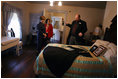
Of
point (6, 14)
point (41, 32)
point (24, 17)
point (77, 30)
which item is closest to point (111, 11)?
point (77, 30)

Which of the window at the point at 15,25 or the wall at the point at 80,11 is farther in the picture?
the wall at the point at 80,11

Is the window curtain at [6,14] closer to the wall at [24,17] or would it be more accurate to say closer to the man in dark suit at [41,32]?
the wall at [24,17]

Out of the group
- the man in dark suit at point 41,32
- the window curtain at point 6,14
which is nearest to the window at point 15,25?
the window curtain at point 6,14

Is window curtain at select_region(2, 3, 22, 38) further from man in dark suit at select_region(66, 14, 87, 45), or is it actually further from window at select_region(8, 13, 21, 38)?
man in dark suit at select_region(66, 14, 87, 45)

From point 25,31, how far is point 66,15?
7.40 ft

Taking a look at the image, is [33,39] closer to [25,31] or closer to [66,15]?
[25,31]

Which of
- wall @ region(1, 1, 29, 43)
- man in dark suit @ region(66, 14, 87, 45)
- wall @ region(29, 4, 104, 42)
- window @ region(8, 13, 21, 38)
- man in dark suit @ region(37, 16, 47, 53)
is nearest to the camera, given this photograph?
man in dark suit @ region(37, 16, 47, 53)

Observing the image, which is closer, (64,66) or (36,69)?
(64,66)

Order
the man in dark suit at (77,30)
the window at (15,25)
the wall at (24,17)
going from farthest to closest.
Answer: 1. the wall at (24,17)
2. the window at (15,25)
3. the man in dark suit at (77,30)

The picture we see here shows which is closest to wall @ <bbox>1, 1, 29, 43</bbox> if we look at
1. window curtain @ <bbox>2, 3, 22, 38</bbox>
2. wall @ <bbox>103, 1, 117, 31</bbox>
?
window curtain @ <bbox>2, 3, 22, 38</bbox>

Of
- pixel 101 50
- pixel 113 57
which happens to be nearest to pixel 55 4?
pixel 101 50

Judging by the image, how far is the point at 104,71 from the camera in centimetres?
141

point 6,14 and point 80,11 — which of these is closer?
point 6,14

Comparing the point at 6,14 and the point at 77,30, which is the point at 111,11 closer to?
the point at 77,30
